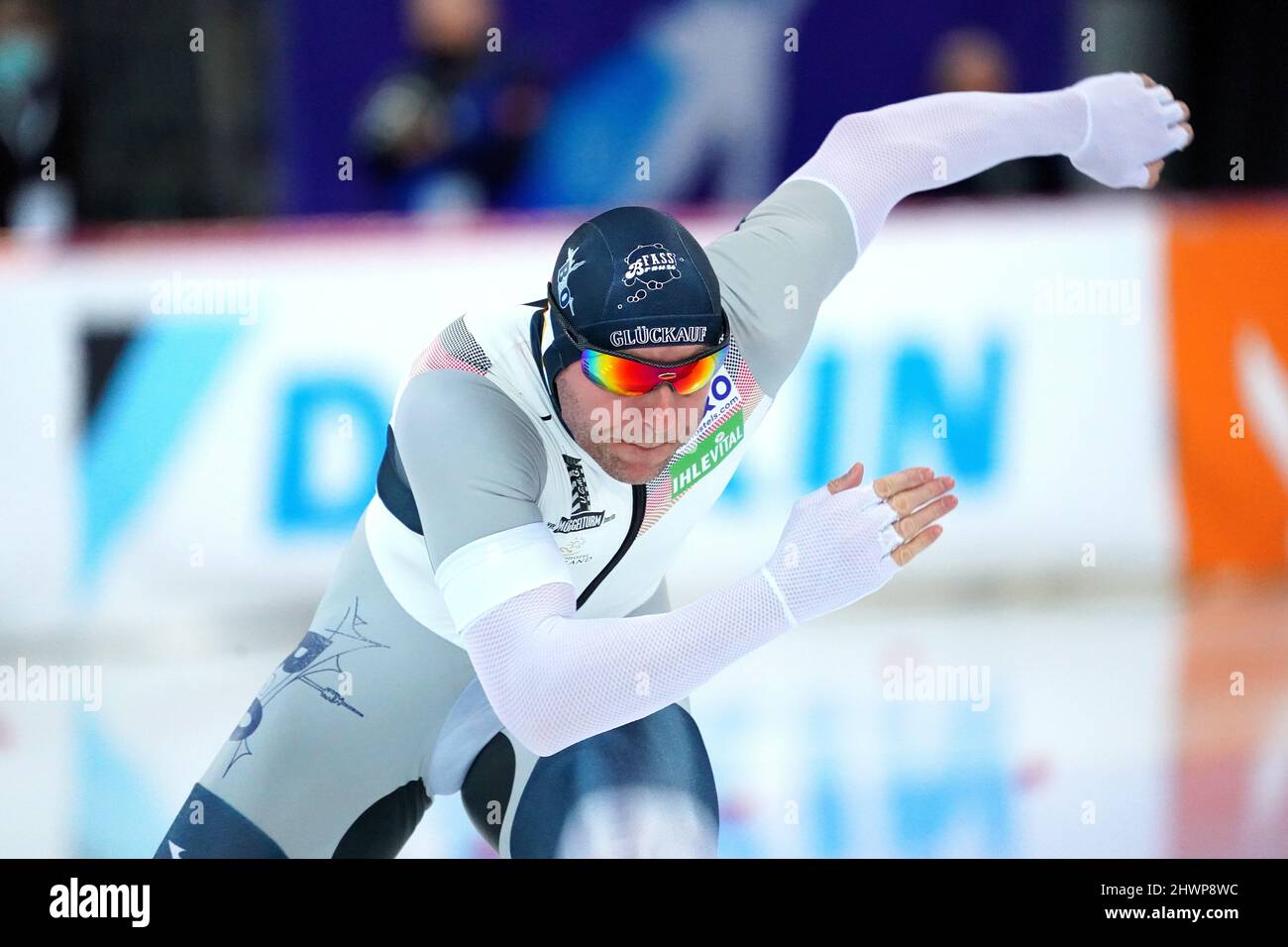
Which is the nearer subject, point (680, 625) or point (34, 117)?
point (680, 625)

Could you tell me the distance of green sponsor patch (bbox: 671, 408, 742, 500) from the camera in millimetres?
2797

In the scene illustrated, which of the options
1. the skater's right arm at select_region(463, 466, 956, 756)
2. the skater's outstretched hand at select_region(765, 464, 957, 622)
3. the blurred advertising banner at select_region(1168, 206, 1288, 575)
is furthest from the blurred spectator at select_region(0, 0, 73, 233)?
the skater's outstretched hand at select_region(765, 464, 957, 622)

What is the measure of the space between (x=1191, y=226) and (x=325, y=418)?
3.48 meters

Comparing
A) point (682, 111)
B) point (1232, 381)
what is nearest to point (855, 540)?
point (1232, 381)

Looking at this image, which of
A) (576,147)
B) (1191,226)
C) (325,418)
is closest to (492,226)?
(325,418)

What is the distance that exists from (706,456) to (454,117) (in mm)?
4505

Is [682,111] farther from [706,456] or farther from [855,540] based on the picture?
[855,540]

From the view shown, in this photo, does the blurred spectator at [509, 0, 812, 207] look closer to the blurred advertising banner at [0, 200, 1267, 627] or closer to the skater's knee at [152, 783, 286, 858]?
the blurred advertising banner at [0, 200, 1267, 627]

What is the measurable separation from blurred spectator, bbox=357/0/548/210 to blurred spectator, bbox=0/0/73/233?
4.50ft

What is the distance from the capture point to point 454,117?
698 cm

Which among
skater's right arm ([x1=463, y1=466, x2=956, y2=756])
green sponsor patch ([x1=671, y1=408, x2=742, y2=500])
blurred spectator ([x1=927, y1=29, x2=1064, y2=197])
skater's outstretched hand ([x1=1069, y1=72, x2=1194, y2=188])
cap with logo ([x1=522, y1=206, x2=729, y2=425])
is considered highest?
blurred spectator ([x1=927, y1=29, x2=1064, y2=197])

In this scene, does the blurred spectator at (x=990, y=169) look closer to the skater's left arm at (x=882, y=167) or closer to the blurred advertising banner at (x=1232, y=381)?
the blurred advertising banner at (x=1232, y=381)

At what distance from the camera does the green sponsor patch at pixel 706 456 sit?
280cm
